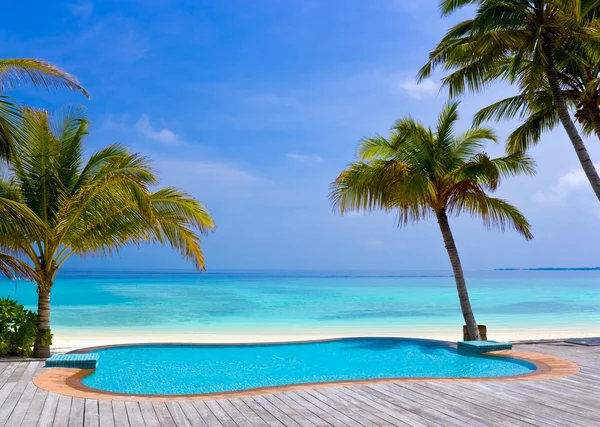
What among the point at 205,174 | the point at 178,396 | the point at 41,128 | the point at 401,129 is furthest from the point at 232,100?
the point at 178,396

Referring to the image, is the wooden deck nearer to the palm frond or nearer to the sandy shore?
the palm frond

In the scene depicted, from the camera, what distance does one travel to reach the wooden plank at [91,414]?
4.88 meters

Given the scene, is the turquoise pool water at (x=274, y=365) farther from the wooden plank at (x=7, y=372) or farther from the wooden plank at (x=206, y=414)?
the wooden plank at (x=206, y=414)

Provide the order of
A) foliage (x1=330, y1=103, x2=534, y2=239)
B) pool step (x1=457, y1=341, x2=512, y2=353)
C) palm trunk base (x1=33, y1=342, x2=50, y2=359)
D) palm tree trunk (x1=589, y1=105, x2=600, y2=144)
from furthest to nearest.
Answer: palm tree trunk (x1=589, y1=105, x2=600, y2=144)
foliage (x1=330, y1=103, x2=534, y2=239)
pool step (x1=457, y1=341, x2=512, y2=353)
palm trunk base (x1=33, y1=342, x2=50, y2=359)

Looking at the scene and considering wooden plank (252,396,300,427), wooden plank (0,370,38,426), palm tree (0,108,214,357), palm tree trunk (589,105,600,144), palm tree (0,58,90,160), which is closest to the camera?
wooden plank (252,396,300,427)

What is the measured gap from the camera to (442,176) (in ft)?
36.8

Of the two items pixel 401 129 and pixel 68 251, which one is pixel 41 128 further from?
pixel 401 129

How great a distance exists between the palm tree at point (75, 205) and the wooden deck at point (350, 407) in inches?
105

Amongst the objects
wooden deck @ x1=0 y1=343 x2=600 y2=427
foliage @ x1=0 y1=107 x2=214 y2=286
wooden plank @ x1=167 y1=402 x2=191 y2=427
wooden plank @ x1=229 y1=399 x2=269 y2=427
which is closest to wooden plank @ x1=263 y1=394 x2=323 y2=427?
wooden deck @ x1=0 y1=343 x2=600 y2=427

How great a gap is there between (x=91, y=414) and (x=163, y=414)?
2.22ft

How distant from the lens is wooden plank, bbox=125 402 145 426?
491 centimetres

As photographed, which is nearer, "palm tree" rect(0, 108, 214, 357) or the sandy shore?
"palm tree" rect(0, 108, 214, 357)

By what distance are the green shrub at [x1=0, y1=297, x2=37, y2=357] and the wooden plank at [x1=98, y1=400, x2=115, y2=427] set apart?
3744 mm

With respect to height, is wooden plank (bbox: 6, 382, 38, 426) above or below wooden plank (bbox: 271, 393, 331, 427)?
above
